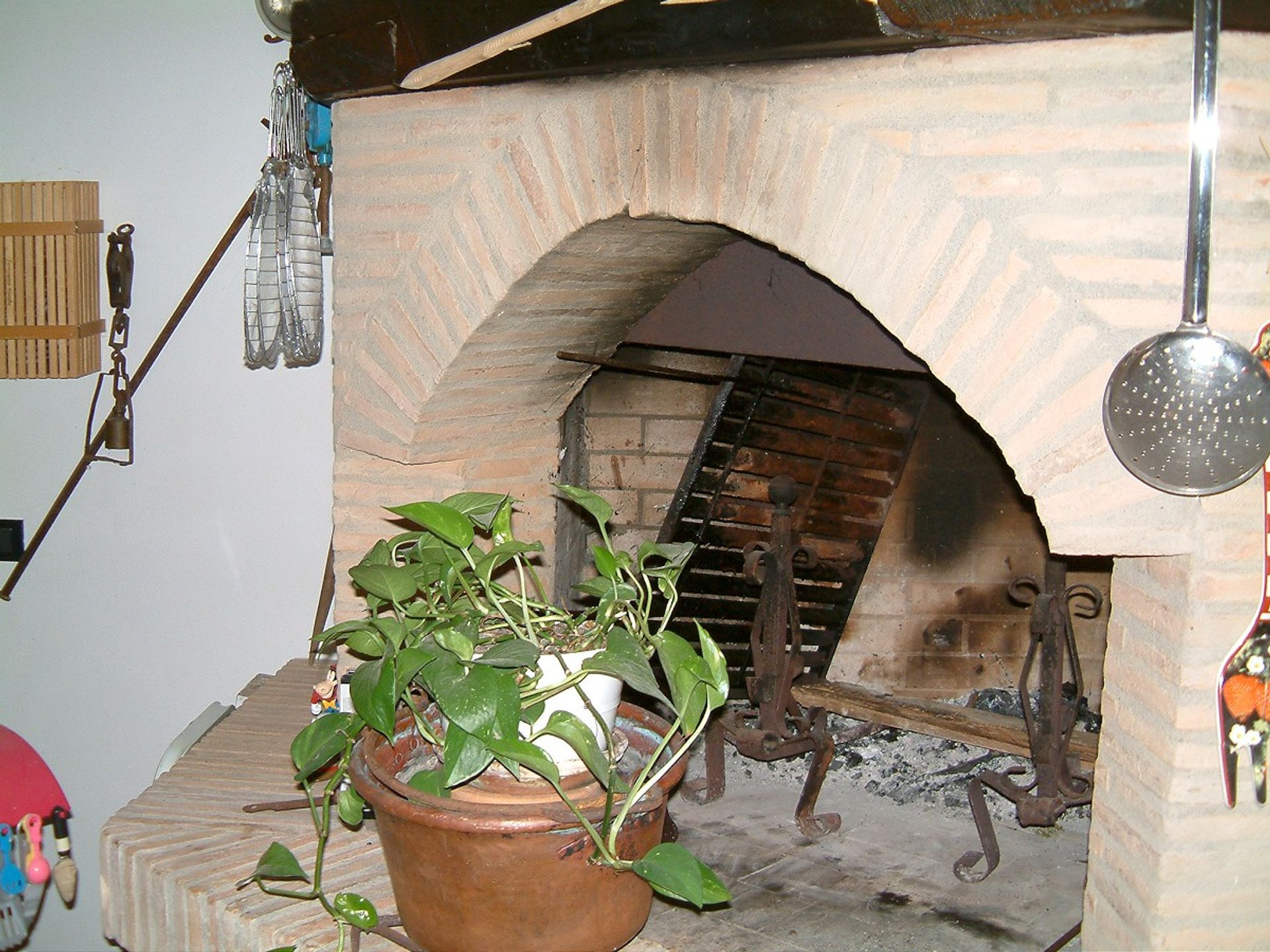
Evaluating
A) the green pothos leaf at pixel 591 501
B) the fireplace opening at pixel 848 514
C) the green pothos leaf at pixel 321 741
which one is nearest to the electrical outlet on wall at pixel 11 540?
the fireplace opening at pixel 848 514

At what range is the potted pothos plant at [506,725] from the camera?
1.78 meters

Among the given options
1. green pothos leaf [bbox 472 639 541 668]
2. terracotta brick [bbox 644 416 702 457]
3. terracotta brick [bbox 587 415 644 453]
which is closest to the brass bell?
terracotta brick [bbox 587 415 644 453]

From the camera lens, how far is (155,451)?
341 centimetres

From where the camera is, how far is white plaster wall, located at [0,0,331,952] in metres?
3.29

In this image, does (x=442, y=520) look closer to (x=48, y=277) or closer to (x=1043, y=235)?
(x=1043, y=235)

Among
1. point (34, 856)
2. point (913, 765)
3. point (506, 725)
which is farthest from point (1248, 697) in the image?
point (34, 856)

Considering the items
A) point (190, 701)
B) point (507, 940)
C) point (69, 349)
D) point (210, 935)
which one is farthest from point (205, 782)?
point (69, 349)

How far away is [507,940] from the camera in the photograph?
1884 millimetres

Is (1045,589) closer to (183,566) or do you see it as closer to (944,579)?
(944,579)

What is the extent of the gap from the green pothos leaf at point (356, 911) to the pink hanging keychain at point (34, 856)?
32.0 inches

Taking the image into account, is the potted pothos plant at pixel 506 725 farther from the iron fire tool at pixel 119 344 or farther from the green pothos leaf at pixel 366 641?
the iron fire tool at pixel 119 344

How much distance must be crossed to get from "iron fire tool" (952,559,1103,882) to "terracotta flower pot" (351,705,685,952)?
828mm

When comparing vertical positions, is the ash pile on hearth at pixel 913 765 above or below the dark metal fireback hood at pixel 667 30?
below

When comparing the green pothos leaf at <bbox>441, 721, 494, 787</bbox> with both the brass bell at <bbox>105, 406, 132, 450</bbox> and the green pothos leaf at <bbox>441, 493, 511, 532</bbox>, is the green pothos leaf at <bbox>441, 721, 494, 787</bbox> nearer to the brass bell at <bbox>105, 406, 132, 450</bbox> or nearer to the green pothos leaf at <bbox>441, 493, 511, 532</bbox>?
the green pothos leaf at <bbox>441, 493, 511, 532</bbox>
